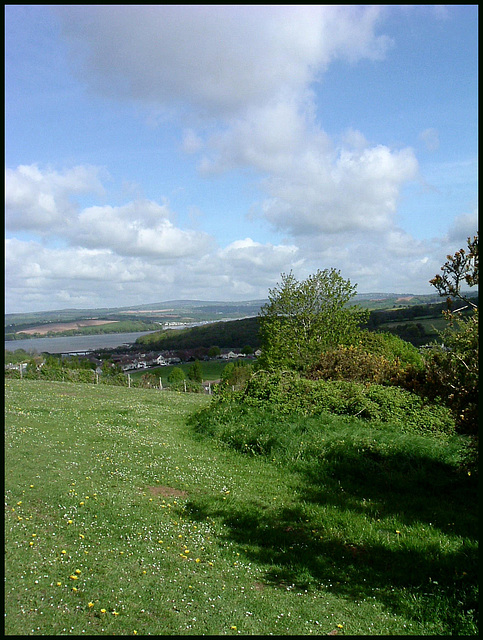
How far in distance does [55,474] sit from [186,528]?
3981mm

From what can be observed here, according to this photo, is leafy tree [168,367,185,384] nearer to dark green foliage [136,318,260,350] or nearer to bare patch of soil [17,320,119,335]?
dark green foliage [136,318,260,350]

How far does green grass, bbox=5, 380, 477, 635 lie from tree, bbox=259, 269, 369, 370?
1748cm

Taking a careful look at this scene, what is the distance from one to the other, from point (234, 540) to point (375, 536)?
8.95 ft

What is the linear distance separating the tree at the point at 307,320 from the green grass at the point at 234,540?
17482 mm

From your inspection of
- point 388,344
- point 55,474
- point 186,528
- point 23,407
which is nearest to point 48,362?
point 23,407

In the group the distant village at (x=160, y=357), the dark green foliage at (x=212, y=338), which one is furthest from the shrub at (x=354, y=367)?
the distant village at (x=160, y=357)

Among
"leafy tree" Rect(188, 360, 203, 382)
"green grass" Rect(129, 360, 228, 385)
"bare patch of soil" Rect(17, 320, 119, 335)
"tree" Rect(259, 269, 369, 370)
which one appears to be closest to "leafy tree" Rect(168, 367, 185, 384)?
"leafy tree" Rect(188, 360, 203, 382)

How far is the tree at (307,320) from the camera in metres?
31.8

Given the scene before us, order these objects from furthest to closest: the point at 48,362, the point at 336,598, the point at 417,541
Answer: the point at 48,362, the point at 417,541, the point at 336,598

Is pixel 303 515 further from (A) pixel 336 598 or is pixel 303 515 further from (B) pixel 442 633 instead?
(B) pixel 442 633

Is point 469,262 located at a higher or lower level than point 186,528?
higher

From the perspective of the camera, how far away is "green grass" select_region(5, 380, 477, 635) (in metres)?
5.71

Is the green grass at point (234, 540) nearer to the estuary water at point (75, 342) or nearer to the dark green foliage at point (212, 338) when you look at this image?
the dark green foliage at point (212, 338)

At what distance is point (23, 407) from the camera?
20094 millimetres
